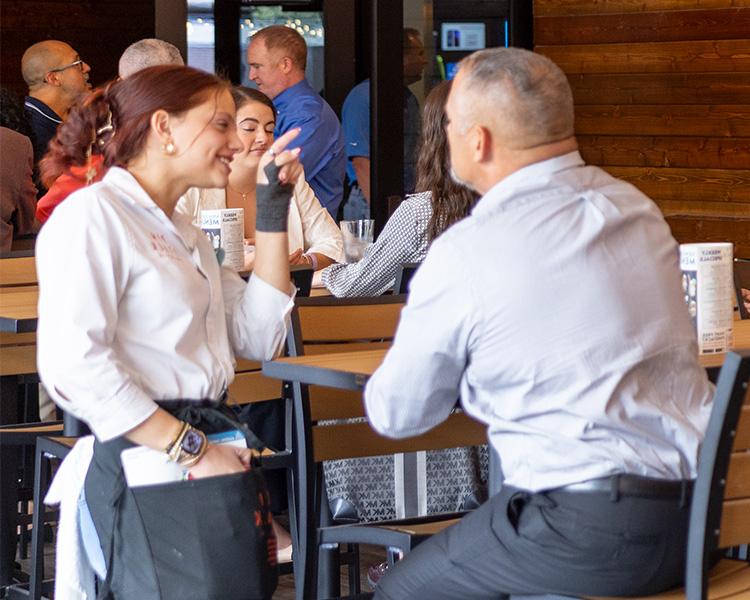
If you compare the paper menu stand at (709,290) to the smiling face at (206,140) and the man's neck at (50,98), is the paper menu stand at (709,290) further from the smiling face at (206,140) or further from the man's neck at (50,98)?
the man's neck at (50,98)

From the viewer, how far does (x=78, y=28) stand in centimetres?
802

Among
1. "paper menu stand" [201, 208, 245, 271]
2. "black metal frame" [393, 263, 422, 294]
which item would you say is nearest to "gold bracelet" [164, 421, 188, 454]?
"paper menu stand" [201, 208, 245, 271]

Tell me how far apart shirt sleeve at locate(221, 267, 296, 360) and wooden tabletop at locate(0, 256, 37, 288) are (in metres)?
1.34

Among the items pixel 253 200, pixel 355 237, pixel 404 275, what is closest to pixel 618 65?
pixel 253 200

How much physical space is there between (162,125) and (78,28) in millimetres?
6766

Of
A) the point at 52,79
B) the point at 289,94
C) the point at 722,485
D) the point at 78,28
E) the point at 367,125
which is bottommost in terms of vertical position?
the point at 722,485

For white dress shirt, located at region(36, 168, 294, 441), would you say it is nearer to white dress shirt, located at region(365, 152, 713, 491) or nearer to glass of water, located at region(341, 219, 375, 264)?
white dress shirt, located at region(365, 152, 713, 491)

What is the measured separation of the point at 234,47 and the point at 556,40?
2041mm

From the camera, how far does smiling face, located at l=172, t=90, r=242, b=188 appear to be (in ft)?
5.72

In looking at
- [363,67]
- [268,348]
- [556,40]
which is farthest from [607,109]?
[268,348]

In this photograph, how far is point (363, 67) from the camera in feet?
18.6

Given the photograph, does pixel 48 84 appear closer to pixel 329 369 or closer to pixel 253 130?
pixel 253 130

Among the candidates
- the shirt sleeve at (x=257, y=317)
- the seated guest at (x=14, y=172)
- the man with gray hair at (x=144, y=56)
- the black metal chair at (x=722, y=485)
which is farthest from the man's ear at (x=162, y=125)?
the seated guest at (x=14, y=172)

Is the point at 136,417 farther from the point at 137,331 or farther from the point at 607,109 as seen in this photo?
the point at 607,109
